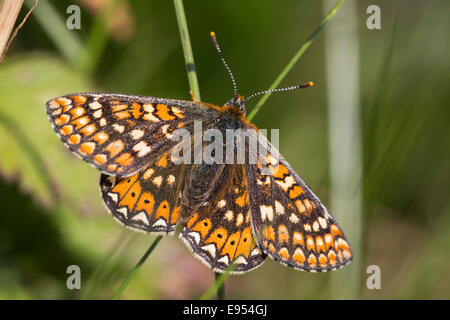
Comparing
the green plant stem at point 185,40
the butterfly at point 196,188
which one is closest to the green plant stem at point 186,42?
the green plant stem at point 185,40

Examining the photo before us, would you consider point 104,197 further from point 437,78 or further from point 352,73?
point 437,78

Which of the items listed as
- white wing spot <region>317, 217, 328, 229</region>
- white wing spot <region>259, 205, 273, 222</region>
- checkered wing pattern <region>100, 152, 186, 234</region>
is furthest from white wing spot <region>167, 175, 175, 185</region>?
white wing spot <region>317, 217, 328, 229</region>

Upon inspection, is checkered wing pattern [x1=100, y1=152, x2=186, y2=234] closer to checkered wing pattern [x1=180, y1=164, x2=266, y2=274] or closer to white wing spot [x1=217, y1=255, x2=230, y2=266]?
checkered wing pattern [x1=180, y1=164, x2=266, y2=274]

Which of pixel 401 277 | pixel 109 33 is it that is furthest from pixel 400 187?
pixel 109 33

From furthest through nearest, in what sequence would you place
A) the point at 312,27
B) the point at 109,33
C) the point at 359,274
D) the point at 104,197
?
the point at 312,27, the point at 109,33, the point at 359,274, the point at 104,197

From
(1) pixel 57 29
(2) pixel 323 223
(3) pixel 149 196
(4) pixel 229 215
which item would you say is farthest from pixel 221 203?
(1) pixel 57 29
